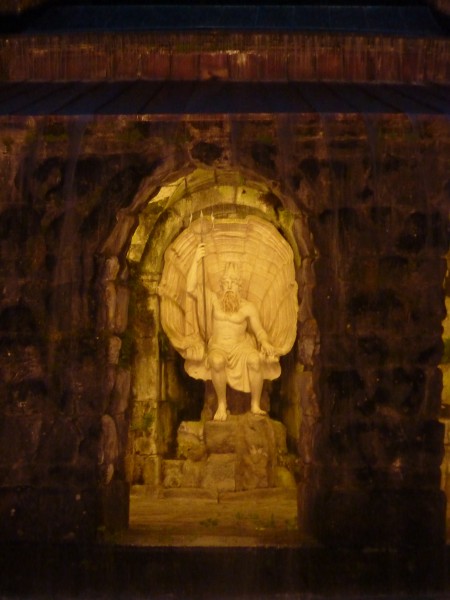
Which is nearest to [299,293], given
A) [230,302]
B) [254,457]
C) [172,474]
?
[230,302]

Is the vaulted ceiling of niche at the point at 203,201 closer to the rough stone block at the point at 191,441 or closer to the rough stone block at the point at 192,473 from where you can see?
the rough stone block at the point at 191,441

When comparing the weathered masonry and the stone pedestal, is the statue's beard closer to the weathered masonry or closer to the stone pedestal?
the stone pedestal

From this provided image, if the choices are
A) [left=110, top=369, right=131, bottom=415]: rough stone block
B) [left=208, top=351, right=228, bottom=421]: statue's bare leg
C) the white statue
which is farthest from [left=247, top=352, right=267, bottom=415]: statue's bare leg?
[left=110, top=369, right=131, bottom=415]: rough stone block

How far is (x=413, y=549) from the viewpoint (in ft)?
33.7

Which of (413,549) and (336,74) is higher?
(336,74)

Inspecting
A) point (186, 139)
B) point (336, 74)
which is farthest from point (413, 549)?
point (336, 74)

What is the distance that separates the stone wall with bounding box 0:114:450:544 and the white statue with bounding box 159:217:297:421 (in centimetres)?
286

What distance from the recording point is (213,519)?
11.7 meters

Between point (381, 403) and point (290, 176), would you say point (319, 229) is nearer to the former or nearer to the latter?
point (290, 176)

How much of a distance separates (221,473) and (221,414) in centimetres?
81

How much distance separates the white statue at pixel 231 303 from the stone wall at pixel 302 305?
2864 mm

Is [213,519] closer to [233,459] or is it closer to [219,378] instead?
[233,459]

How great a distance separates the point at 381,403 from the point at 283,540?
1.63 meters

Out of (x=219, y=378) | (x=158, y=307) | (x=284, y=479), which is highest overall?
(x=158, y=307)
